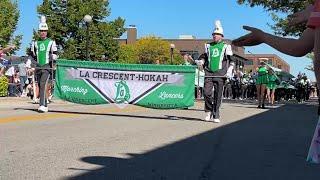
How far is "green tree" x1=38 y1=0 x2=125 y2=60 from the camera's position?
6531 cm

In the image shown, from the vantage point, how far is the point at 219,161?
25.2 feet

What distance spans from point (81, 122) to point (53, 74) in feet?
10.1

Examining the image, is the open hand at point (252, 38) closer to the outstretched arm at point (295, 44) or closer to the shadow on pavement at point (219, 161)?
the outstretched arm at point (295, 44)

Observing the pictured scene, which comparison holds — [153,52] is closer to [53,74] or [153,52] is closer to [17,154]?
[53,74]

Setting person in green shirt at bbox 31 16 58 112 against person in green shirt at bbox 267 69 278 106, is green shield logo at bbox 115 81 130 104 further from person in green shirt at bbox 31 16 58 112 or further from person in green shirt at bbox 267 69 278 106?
person in green shirt at bbox 267 69 278 106

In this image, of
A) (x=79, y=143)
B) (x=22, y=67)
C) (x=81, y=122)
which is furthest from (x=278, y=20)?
(x=79, y=143)

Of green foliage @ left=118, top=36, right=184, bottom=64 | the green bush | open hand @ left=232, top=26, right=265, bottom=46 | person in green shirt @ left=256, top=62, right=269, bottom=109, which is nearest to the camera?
open hand @ left=232, top=26, right=265, bottom=46

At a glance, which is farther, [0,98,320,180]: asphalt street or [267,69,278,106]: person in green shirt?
[267,69,278,106]: person in green shirt

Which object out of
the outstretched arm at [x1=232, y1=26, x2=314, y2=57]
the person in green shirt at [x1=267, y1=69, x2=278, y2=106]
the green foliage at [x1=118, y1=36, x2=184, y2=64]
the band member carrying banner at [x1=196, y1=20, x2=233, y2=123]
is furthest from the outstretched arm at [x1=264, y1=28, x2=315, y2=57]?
the green foliage at [x1=118, y1=36, x2=184, y2=64]

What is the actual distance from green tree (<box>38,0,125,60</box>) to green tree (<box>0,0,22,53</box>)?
9.09ft

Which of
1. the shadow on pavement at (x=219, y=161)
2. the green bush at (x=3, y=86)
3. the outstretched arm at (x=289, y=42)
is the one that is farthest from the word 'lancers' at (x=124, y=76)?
the green bush at (x=3, y=86)

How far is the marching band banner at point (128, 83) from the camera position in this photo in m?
15.1

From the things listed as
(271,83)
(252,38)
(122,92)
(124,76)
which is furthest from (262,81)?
(252,38)

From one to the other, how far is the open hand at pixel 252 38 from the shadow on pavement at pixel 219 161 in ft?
9.59
